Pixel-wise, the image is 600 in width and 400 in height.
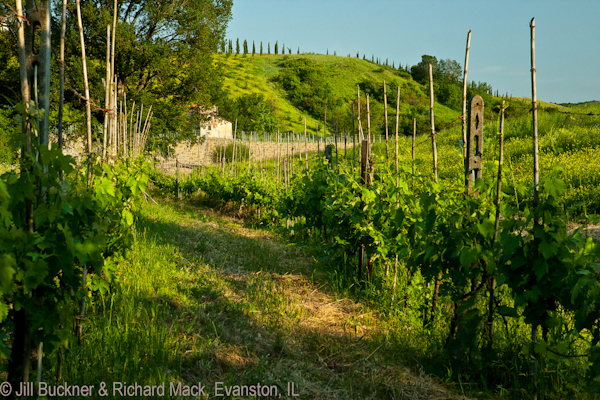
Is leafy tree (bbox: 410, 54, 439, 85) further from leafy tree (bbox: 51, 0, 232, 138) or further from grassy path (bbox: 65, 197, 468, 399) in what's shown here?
grassy path (bbox: 65, 197, 468, 399)

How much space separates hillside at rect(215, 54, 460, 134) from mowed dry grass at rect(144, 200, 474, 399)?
5004cm

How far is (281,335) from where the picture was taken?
326 cm

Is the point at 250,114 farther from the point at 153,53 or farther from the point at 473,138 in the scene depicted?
the point at 473,138

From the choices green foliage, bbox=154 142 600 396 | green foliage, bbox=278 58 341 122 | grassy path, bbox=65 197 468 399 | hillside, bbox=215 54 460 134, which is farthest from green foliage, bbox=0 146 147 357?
green foliage, bbox=278 58 341 122

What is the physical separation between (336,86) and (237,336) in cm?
8858

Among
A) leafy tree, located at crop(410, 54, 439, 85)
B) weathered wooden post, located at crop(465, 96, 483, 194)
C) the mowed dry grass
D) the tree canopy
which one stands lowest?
the mowed dry grass

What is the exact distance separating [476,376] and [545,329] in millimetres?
662

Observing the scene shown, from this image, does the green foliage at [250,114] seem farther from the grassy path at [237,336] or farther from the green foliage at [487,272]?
the green foliage at [487,272]

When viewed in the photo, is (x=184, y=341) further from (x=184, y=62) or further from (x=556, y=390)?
(x=184, y=62)

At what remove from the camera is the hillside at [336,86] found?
66.7m

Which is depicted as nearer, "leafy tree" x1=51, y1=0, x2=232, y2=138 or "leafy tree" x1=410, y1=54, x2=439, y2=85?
"leafy tree" x1=51, y1=0, x2=232, y2=138

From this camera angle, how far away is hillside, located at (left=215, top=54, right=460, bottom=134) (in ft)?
219

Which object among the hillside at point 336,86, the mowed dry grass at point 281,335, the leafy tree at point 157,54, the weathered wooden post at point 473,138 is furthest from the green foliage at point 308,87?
the weathered wooden post at point 473,138

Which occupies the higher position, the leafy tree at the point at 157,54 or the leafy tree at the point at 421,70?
the leafy tree at the point at 421,70
